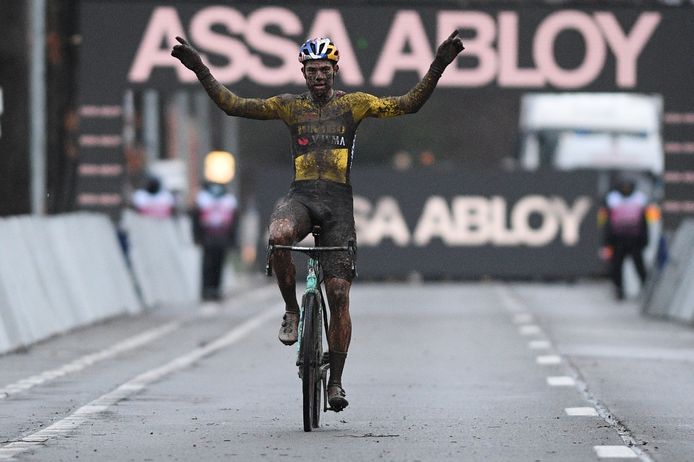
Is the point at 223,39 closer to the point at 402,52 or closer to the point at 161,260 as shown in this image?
the point at 402,52

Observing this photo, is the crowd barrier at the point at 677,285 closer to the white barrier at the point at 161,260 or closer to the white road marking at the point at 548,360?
the white barrier at the point at 161,260

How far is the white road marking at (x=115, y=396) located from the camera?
11.3m

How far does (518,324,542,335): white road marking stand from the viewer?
22.5 metres

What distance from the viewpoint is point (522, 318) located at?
85.0ft

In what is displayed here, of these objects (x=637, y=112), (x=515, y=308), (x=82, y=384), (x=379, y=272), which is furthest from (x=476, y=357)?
(x=637, y=112)

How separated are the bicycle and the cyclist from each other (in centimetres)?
6

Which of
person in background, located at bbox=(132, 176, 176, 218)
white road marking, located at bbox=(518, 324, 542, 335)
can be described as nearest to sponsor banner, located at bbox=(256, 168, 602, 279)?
person in background, located at bbox=(132, 176, 176, 218)

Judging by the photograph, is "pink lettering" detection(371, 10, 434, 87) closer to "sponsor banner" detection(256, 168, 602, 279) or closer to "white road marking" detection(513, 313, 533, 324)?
"white road marking" detection(513, 313, 533, 324)

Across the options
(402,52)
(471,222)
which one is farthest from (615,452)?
(471,222)

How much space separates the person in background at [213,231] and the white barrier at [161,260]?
0.47 meters

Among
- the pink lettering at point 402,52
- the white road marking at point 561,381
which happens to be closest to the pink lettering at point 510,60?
the pink lettering at point 402,52

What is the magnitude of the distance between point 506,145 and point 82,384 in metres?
76.6

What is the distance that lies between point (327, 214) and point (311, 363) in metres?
0.99

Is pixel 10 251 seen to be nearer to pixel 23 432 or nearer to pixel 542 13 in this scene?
pixel 23 432
